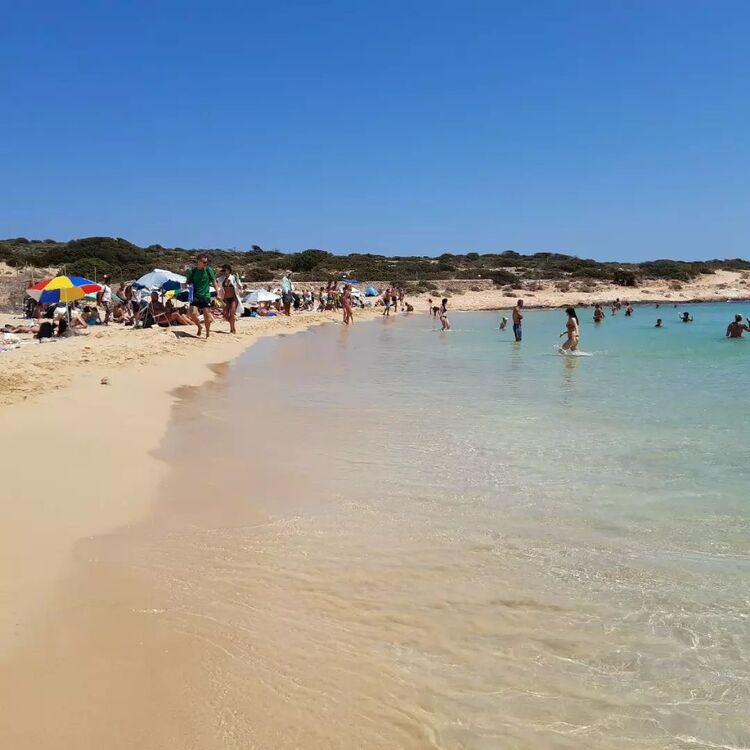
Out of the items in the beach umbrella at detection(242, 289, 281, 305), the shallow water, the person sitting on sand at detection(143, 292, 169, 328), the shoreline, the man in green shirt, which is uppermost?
the man in green shirt

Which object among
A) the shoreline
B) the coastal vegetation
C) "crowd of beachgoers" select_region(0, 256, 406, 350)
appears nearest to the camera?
the shoreline

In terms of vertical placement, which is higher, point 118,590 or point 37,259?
point 37,259

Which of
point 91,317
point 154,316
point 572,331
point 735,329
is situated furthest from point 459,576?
point 735,329

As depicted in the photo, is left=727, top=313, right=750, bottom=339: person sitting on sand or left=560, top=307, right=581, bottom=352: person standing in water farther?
left=727, top=313, right=750, bottom=339: person sitting on sand

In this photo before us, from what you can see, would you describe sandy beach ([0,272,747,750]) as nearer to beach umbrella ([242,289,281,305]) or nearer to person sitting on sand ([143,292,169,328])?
person sitting on sand ([143,292,169,328])

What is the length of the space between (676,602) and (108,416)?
570 centimetres

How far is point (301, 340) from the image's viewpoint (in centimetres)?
2020

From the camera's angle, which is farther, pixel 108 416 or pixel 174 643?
pixel 108 416

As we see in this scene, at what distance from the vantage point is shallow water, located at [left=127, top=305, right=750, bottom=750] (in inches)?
104

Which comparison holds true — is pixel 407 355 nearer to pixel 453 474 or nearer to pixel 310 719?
pixel 453 474

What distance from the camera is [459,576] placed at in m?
3.78

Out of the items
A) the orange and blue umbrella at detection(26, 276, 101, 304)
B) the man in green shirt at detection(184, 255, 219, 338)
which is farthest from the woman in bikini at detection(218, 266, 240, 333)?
the orange and blue umbrella at detection(26, 276, 101, 304)

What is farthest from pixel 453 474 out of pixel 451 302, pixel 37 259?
pixel 37 259

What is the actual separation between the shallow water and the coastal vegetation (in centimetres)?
3529
